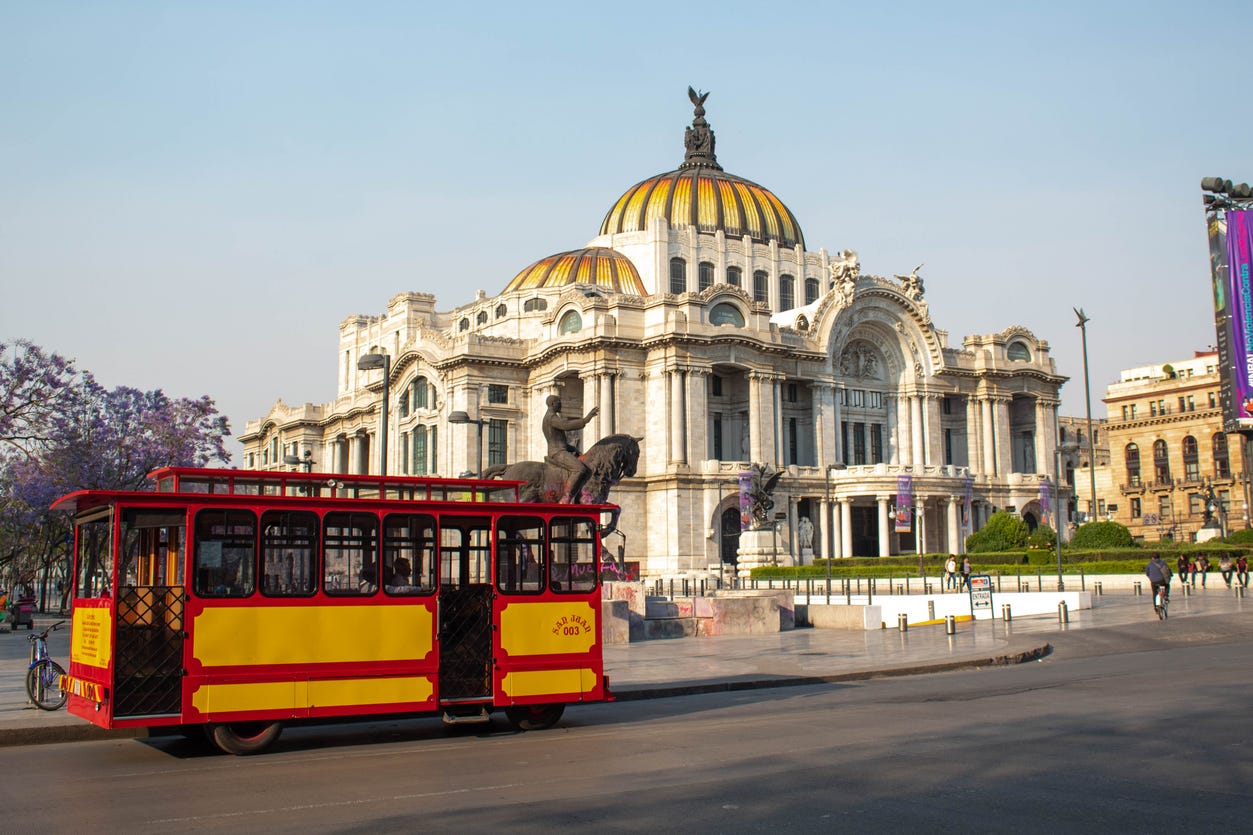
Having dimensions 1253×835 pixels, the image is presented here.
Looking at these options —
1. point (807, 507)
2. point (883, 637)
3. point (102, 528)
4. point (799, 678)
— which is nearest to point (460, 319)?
point (807, 507)

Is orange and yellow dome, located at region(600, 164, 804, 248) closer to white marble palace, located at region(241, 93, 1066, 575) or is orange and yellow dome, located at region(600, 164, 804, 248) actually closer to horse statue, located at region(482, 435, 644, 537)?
white marble palace, located at region(241, 93, 1066, 575)

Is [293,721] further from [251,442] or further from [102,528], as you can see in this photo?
[251,442]

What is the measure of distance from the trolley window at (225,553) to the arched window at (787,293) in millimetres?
79309

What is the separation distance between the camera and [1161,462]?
4013 inches

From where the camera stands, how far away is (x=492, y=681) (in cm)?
1501

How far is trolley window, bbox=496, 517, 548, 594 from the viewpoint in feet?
50.0

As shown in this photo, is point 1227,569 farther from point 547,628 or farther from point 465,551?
point 465,551

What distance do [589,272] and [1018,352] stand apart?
1224 inches

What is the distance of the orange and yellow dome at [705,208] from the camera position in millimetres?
88625

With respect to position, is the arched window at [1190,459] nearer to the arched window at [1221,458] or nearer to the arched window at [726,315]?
the arched window at [1221,458]

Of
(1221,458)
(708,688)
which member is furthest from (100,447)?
(1221,458)

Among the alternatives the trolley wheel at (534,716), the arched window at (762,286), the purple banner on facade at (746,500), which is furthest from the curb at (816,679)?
the arched window at (762,286)

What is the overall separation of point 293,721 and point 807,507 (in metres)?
62.5

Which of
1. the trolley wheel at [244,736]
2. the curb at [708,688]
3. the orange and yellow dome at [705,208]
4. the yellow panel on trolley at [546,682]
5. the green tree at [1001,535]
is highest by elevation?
the orange and yellow dome at [705,208]
